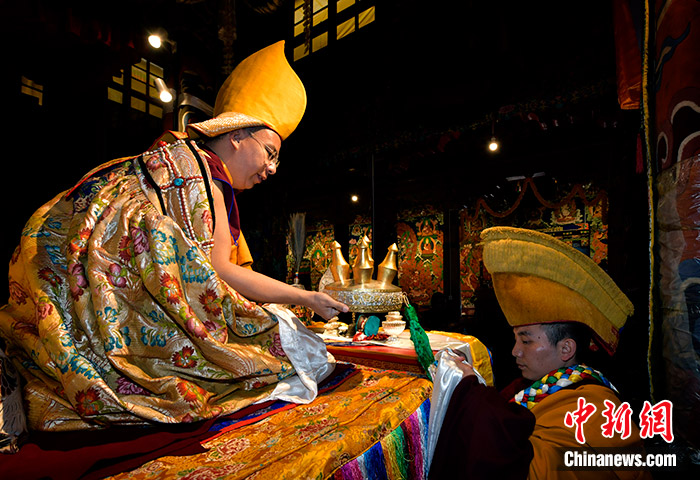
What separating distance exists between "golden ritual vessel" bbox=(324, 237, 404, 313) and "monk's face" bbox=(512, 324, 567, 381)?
3.58ft

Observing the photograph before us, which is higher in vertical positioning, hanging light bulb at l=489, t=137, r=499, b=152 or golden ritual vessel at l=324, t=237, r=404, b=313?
hanging light bulb at l=489, t=137, r=499, b=152

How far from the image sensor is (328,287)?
2.53 metres

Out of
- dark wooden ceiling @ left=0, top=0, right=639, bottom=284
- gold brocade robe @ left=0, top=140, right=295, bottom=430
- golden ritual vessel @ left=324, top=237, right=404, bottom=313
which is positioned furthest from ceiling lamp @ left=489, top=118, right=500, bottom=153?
gold brocade robe @ left=0, top=140, right=295, bottom=430

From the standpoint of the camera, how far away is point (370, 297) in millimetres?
2312

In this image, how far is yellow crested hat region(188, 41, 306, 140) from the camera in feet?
5.38

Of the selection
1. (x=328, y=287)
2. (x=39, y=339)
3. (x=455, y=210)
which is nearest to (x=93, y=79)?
(x=328, y=287)

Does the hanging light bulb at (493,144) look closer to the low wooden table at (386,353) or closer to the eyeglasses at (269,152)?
the low wooden table at (386,353)

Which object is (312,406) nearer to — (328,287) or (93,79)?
(328,287)

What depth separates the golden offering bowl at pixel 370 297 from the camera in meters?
2.31

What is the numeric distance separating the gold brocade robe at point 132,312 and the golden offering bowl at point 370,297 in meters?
1.11

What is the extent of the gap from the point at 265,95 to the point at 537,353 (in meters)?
1.65

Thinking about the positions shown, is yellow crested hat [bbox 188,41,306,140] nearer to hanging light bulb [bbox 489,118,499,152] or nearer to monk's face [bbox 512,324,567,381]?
monk's face [bbox 512,324,567,381]

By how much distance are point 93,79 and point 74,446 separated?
351 cm

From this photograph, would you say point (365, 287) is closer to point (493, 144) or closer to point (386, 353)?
point (386, 353)
